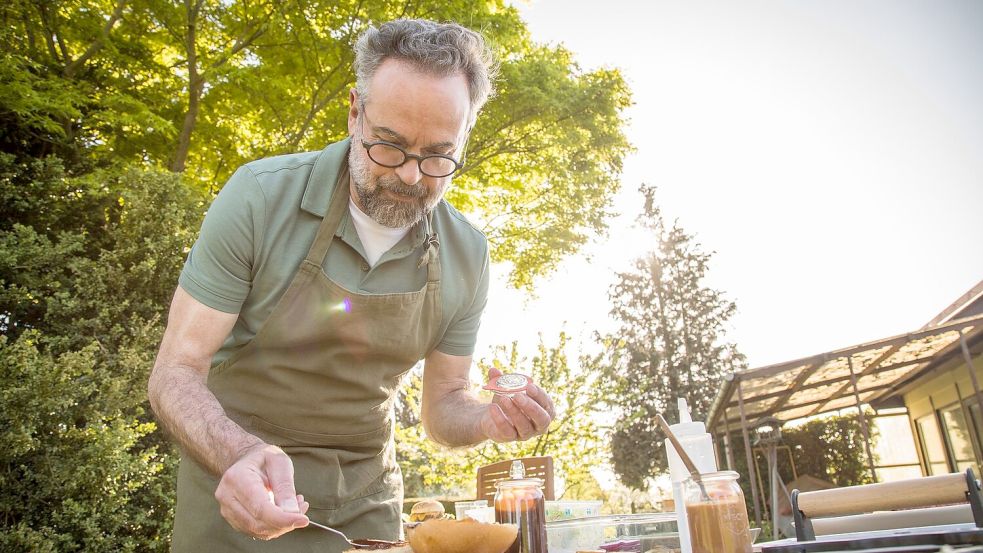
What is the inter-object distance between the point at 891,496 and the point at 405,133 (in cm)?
168

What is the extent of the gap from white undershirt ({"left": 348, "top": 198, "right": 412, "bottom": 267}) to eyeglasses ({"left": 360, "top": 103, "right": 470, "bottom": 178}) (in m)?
0.21

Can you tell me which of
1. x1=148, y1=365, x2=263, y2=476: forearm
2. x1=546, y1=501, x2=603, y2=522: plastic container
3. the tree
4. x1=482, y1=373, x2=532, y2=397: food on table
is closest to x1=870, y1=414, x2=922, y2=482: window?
the tree

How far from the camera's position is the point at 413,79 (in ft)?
6.28

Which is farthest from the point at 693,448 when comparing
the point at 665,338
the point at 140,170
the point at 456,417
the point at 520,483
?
the point at 665,338

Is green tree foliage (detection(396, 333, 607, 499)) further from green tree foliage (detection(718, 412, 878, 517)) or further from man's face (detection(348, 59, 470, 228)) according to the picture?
man's face (detection(348, 59, 470, 228))

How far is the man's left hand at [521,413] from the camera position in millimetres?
1544

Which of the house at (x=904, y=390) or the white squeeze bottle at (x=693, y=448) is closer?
the white squeeze bottle at (x=693, y=448)

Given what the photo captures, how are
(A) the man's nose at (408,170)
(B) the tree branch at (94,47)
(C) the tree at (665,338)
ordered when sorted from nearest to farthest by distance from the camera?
1. (A) the man's nose at (408,170)
2. (B) the tree branch at (94,47)
3. (C) the tree at (665,338)

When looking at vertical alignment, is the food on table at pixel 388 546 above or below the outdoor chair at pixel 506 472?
below

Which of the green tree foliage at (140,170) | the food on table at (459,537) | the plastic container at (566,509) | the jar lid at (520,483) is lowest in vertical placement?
the food on table at (459,537)

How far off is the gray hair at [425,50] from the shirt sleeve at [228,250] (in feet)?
1.72

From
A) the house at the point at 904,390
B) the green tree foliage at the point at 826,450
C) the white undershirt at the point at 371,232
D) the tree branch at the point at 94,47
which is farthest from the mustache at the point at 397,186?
the green tree foliage at the point at 826,450

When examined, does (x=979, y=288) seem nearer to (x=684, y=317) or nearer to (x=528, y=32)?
(x=528, y=32)

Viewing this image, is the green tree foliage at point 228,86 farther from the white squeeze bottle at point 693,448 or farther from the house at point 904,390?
the white squeeze bottle at point 693,448
